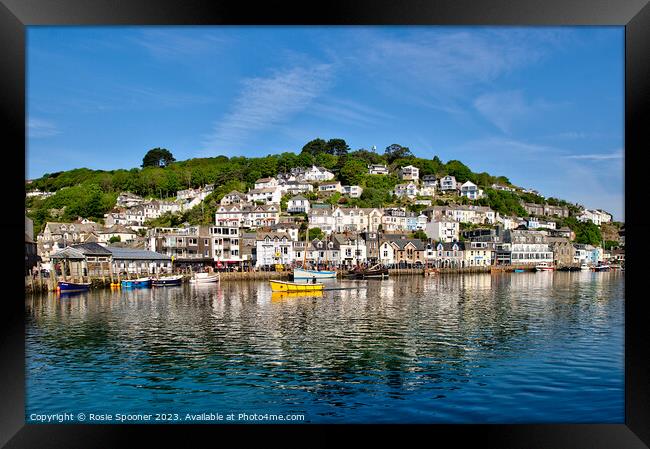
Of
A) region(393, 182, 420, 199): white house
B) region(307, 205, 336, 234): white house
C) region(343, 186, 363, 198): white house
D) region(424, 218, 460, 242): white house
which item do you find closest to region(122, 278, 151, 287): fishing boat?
region(307, 205, 336, 234): white house

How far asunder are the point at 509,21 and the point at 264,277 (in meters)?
27.6

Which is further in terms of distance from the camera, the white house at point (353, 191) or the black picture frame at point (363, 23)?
the white house at point (353, 191)

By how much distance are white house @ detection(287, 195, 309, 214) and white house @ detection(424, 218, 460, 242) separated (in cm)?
968

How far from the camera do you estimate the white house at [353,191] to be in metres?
49.1

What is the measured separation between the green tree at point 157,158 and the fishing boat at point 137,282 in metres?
9.60

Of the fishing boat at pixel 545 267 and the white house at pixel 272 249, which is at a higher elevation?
the white house at pixel 272 249

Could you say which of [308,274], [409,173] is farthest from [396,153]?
[308,274]

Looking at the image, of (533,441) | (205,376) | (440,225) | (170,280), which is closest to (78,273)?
(170,280)

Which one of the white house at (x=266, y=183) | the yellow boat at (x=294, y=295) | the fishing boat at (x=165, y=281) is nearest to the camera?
the yellow boat at (x=294, y=295)

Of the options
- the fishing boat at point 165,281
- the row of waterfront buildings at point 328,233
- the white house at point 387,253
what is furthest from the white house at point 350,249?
the fishing boat at point 165,281

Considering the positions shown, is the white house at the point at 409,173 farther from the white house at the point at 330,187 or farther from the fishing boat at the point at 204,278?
the fishing boat at the point at 204,278

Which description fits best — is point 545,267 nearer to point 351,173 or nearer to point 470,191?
point 470,191

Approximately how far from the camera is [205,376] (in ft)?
22.6
